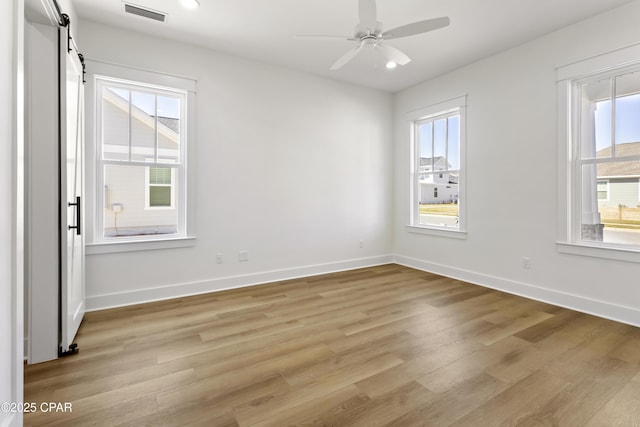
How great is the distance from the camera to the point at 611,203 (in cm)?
310

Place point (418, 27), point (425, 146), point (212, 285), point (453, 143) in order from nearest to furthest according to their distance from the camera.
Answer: point (418, 27) < point (212, 285) < point (453, 143) < point (425, 146)

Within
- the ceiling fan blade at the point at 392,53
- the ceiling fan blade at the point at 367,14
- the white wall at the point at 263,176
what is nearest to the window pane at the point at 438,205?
the white wall at the point at 263,176

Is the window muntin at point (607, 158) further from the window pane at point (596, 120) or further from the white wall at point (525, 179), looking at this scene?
the white wall at point (525, 179)

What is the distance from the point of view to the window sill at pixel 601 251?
284 centimetres

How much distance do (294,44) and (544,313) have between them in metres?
4.02

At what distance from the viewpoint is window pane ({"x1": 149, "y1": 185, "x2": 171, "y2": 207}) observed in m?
3.52

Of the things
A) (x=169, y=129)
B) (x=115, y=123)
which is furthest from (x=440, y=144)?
(x=115, y=123)

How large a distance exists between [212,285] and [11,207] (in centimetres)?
260

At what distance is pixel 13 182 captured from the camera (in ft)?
4.45

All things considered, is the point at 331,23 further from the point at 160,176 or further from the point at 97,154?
the point at 97,154

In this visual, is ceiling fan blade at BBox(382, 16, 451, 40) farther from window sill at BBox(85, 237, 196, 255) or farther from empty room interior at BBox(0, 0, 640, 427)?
window sill at BBox(85, 237, 196, 255)

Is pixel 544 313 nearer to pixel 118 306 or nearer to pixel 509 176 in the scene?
pixel 509 176

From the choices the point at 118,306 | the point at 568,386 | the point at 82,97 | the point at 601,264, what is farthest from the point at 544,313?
the point at 82,97

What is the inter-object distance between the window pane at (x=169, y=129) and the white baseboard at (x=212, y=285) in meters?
1.52
